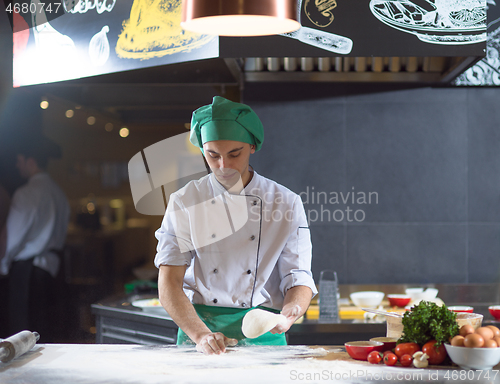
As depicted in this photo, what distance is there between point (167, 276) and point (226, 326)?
25 cm

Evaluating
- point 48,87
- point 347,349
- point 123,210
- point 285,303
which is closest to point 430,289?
point 285,303

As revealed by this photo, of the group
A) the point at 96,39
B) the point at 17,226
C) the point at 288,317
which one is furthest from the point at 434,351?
the point at 17,226

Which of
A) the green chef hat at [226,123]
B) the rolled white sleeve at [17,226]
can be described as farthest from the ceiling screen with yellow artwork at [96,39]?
the rolled white sleeve at [17,226]

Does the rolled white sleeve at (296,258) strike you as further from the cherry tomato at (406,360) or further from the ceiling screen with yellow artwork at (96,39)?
the ceiling screen with yellow artwork at (96,39)

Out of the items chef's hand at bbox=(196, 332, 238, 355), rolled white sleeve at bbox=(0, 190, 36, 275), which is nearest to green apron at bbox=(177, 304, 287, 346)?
chef's hand at bbox=(196, 332, 238, 355)

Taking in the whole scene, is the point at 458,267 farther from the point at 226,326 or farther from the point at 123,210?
the point at 123,210

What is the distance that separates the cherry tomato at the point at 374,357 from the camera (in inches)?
49.9

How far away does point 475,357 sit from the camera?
1165 millimetres

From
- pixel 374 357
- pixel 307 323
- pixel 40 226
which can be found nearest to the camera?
pixel 374 357

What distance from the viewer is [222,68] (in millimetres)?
2537

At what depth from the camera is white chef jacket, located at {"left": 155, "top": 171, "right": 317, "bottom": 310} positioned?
167cm

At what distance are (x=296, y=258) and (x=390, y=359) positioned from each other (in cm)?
51

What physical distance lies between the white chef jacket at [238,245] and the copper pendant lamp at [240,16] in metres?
0.61

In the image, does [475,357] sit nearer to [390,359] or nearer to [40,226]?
[390,359]
